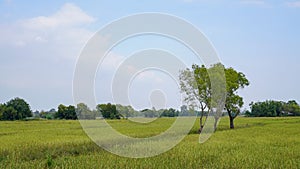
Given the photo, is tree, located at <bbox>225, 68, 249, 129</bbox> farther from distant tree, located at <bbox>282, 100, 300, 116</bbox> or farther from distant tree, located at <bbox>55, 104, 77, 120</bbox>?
distant tree, located at <bbox>282, 100, 300, 116</bbox>

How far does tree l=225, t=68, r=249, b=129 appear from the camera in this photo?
35.4 metres

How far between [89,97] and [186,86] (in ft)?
66.1

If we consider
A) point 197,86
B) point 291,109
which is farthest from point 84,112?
point 291,109

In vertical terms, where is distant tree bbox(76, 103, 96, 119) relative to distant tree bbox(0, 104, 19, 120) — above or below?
below

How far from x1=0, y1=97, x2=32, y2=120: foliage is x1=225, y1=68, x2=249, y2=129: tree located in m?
37.2

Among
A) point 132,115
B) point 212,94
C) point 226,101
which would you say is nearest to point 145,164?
point 132,115

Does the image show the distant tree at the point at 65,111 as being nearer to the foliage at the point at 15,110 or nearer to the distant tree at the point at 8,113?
the foliage at the point at 15,110

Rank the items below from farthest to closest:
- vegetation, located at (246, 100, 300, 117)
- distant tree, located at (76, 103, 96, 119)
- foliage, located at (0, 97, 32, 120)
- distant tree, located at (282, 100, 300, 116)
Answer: distant tree, located at (282, 100, 300, 116)
vegetation, located at (246, 100, 300, 117)
foliage, located at (0, 97, 32, 120)
distant tree, located at (76, 103, 96, 119)

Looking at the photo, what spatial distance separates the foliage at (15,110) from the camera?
184ft

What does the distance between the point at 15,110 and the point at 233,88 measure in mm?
40288

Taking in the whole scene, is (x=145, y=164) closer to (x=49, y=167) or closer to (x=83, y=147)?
(x=49, y=167)

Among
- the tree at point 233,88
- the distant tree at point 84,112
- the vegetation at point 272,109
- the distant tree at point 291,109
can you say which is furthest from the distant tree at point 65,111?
the distant tree at point 291,109

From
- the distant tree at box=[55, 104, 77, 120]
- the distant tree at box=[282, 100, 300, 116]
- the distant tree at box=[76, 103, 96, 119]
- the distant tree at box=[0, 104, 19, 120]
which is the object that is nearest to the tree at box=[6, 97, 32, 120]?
the distant tree at box=[0, 104, 19, 120]

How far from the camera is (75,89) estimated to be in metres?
10.8
